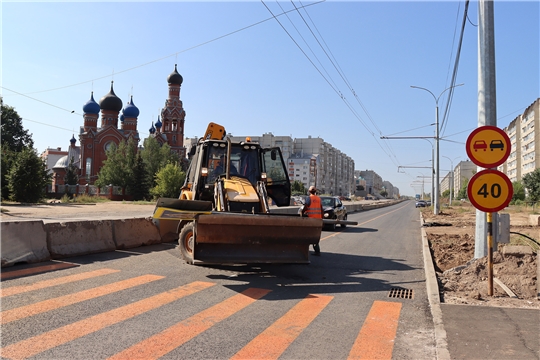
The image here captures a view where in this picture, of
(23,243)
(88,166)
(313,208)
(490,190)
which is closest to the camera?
(490,190)

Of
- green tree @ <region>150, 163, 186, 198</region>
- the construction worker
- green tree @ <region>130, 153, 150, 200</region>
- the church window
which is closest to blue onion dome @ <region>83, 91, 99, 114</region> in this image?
the church window

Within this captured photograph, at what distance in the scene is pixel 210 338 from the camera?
502 centimetres

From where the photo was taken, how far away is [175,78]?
7788 centimetres

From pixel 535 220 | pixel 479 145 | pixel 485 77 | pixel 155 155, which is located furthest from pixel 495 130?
pixel 155 155

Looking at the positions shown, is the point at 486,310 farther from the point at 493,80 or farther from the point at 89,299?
the point at 89,299

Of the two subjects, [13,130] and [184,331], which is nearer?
[184,331]

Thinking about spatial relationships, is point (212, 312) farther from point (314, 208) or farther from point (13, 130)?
point (13, 130)

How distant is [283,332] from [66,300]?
10.9ft

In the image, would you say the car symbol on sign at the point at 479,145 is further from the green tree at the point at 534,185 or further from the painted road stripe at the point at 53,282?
the green tree at the point at 534,185

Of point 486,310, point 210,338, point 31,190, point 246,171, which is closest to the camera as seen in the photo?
point 210,338

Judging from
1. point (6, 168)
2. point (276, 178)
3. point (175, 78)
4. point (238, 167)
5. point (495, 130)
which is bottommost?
point (276, 178)

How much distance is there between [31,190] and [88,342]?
39989 millimetres

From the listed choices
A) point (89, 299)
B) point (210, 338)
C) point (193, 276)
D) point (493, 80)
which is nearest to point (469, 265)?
point (493, 80)

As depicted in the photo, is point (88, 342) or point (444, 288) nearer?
point (88, 342)
